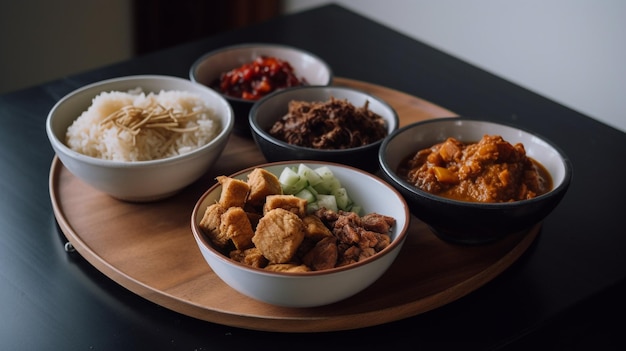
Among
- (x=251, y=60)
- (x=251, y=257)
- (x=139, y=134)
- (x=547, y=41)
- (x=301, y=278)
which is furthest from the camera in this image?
(x=547, y=41)

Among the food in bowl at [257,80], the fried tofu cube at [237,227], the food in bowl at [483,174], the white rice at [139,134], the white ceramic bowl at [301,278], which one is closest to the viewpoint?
the white ceramic bowl at [301,278]

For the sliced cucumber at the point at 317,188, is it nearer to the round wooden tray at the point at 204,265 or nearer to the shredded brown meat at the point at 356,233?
the shredded brown meat at the point at 356,233

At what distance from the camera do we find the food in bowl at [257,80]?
7.57ft

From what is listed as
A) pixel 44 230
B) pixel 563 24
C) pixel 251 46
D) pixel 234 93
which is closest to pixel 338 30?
pixel 251 46

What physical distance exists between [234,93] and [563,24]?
190 cm

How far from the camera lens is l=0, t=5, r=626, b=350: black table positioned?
1518 mm

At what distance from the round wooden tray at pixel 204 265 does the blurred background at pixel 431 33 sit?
1.85m


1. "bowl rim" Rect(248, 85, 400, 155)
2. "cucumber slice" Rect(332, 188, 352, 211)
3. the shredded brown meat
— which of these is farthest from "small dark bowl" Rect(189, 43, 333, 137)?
the shredded brown meat

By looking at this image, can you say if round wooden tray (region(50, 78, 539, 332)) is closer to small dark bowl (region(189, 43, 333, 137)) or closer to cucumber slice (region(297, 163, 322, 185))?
cucumber slice (region(297, 163, 322, 185))

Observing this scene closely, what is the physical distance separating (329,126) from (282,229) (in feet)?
1.84

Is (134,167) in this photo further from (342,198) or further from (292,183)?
(342,198)

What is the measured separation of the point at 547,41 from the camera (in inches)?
141

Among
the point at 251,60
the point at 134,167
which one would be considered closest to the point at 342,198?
the point at 134,167

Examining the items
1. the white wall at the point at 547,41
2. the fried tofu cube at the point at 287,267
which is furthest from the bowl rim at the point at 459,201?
the white wall at the point at 547,41
